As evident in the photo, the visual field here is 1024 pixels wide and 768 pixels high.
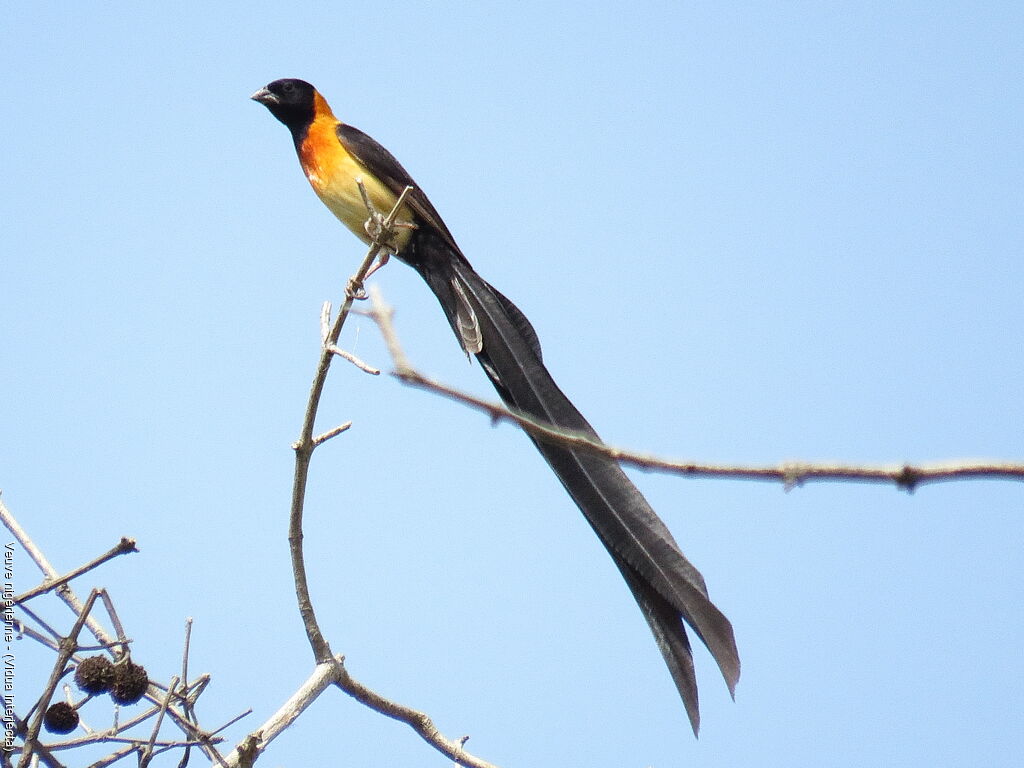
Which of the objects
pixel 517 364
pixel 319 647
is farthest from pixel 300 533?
pixel 517 364

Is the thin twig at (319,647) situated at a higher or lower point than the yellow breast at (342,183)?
lower

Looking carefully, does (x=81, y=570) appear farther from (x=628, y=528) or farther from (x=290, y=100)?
(x=290, y=100)

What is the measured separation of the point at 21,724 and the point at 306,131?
238 centimetres

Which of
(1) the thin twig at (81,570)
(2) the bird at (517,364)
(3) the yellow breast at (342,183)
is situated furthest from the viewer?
(3) the yellow breast at (342,183)

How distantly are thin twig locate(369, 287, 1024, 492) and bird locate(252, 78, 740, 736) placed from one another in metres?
0.06

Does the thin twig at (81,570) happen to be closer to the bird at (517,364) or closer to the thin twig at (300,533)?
the thin twig at (300,533)

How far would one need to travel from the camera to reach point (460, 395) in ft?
2.17

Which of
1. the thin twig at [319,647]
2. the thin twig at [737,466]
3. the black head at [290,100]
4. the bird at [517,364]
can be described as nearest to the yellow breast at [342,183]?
the bird at [517,364]

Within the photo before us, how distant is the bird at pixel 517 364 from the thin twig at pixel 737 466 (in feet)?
0.19

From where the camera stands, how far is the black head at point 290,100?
11.3ft

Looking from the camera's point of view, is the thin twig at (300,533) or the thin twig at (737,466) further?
the thin twig at (300,533)

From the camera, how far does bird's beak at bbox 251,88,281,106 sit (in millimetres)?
3539

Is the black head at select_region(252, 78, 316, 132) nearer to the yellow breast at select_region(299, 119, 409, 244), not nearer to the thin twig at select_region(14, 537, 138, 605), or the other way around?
the yellow breast at select_region(299, 119, 409, 244)

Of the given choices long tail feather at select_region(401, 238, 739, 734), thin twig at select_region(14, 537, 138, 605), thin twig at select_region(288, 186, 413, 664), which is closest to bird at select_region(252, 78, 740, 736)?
long tail feather at select_region(401, 238, 739, 734)
